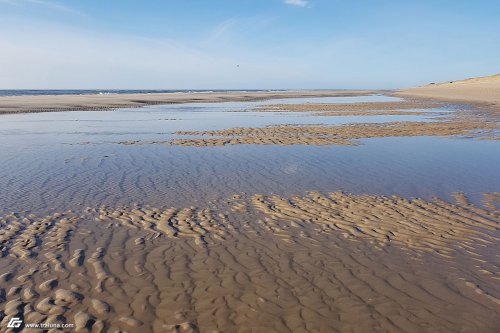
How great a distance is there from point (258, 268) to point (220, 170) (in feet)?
23.5

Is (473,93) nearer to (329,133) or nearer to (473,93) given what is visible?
(473,93)

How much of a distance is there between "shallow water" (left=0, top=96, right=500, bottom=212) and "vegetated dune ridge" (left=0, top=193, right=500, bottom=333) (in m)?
1.38

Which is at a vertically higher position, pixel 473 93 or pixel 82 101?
pixel 82 101

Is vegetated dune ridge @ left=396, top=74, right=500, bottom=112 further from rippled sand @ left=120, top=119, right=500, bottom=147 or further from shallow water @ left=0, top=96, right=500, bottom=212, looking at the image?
shallow water @ left=0, top=96, right=500, bottom=212

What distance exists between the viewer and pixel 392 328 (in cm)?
468

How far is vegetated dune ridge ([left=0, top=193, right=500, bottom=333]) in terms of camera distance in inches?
192

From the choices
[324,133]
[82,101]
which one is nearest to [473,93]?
[324,133]

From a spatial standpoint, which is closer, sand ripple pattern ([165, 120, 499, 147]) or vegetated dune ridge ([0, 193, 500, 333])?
vegetated dune ridge ([0, 193, 500, 333])

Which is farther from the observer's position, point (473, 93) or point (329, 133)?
point (473, 93)

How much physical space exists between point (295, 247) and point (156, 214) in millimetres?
3584

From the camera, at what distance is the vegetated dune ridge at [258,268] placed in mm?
4887

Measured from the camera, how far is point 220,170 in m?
13.1

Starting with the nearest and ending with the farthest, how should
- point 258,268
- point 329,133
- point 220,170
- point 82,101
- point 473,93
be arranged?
point 258,268
point 220,170
point 329,133
point 82,101
point 473,93

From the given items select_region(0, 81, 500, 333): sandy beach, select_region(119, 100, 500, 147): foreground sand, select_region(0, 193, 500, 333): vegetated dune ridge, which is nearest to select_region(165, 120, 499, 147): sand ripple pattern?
select_region(119, 100, 500, 147): foreground sand
